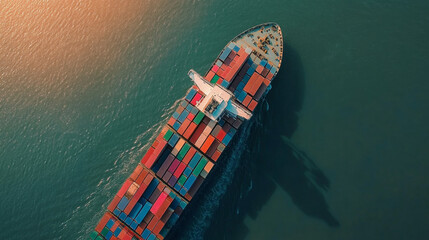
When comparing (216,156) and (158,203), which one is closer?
(158,203)

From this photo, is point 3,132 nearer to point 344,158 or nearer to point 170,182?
point 170,182

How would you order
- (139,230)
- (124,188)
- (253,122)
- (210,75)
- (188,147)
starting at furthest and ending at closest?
(253,122) → (210,75) → (188,147) → (124,188) → (139,230)

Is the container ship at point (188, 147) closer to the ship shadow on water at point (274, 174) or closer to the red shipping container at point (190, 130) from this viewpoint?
the red shipping container at point (190, 130)

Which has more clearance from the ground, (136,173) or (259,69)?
(259,69)

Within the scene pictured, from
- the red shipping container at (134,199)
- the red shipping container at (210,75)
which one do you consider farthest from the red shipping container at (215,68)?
the red shipping container at (134,199)

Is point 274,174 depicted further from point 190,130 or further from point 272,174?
point 190,130

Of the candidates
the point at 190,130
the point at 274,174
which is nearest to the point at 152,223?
the point at 190,130

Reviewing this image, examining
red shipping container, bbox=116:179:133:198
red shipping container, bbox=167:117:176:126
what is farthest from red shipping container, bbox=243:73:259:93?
red shipping container, bbox=116:179:133:198
